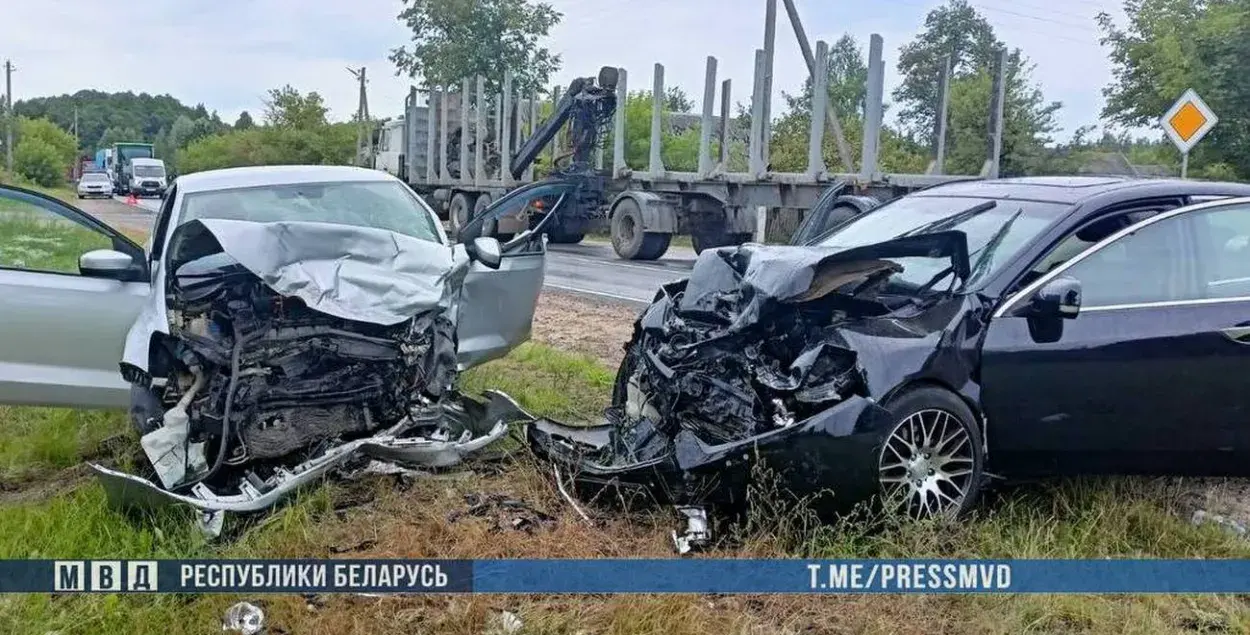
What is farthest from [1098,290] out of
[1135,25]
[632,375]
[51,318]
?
[1135,25]

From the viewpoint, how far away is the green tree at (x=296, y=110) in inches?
1950

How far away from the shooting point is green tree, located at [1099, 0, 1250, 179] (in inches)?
898

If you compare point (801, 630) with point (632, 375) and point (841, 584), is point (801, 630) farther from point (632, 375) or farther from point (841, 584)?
point (632, 375)

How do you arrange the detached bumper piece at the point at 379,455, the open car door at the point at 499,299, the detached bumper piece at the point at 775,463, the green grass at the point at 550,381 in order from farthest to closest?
the green grass at the point at 550,381 < the open car door at the point at 499,299 < the detached bumper piece at the point at 379,455 < the detached bumper piece at the point at 775,463

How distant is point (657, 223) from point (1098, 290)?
44.1 ft

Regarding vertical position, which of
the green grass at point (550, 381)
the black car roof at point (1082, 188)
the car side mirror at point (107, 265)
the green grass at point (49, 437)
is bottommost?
the green grass at point (49, 437)

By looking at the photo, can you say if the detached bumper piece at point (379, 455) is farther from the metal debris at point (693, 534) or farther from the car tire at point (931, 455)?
the car tire at point (931, 455)

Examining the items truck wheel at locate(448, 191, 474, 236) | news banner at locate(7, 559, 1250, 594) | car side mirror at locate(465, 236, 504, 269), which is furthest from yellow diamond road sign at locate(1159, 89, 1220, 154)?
truck wheel at locate(448, 191, 474, 236)

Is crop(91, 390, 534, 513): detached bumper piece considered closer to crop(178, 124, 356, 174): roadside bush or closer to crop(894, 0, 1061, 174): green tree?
crop(894, 0, 1061, 174): green tree

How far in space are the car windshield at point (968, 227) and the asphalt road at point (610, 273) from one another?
18.1 ft

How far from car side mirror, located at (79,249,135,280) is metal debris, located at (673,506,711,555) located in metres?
3.12

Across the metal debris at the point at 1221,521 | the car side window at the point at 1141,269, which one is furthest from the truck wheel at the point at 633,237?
the metal debris at the point at 1221,521

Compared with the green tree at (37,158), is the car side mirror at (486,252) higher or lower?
lower

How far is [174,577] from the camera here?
2.44m
